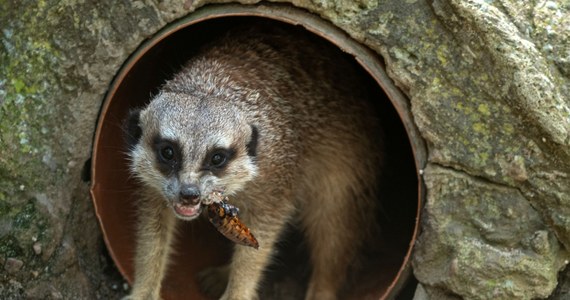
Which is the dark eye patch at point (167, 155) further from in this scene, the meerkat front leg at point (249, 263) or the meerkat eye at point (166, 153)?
the meerkat front leg at point (249, 263)

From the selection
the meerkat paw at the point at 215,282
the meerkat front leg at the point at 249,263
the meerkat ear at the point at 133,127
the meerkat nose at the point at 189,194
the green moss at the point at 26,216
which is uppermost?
the meerkat ear at the point at 133,127

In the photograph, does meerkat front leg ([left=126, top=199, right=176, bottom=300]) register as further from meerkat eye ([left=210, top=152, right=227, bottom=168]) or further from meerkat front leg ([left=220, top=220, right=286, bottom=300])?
meerkat eye ([left=210, top=152, right=227, bottom=168])

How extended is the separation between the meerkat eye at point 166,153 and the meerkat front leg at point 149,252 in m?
0.51

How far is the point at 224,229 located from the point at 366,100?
1364mm

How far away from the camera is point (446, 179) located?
3654mm

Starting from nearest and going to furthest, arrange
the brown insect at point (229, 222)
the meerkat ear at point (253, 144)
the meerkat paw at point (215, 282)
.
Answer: the brown insect at point (229, 222)
the meerkat ear at point (253, 144)
the meerkat paw at point (215, 282)

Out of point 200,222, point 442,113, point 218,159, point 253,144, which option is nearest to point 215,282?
point 200,222

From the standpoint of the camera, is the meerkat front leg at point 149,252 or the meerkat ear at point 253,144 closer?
the meerkat ear at point 253,144

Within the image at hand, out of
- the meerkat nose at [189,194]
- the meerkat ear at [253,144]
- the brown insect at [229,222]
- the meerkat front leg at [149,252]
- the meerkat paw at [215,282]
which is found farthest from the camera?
the meerkat paw at [215,282]

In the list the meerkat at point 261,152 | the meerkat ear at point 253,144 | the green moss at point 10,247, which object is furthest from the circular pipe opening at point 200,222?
the meerkat ear at point 253,144

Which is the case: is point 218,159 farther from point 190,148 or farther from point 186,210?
point 186,210

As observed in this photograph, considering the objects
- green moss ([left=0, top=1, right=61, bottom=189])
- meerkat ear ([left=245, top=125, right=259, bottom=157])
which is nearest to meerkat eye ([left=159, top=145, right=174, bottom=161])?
meerkat ear ([left=245, top=125, right=259, bottom=157])

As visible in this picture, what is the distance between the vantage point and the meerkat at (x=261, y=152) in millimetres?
3617

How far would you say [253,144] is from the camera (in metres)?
3.89
